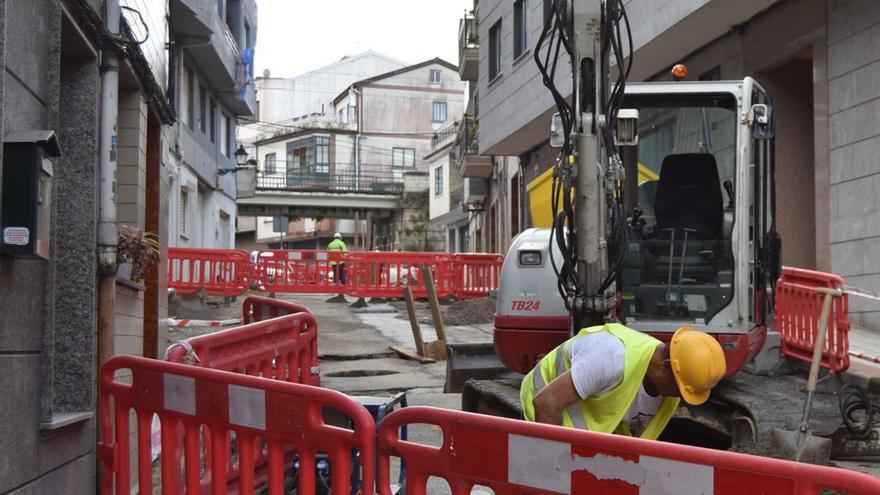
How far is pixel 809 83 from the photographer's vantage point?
14.4m

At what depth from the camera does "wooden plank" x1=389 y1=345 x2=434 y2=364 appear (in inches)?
534

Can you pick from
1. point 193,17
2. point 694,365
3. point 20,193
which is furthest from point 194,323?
point 694,365

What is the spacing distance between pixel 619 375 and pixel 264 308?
448 cm

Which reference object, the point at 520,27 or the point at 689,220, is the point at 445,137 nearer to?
the point at 520,27

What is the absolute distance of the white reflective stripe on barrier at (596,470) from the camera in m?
2.89

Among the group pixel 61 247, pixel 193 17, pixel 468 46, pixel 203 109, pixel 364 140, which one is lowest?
pixel 61 247

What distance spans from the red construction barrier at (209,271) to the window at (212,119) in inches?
295

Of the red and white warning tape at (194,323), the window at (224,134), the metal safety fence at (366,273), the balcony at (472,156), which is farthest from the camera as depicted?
the balcony at (472,156)

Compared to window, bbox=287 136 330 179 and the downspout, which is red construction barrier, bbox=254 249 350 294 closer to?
window, bbox=287 136 330 179

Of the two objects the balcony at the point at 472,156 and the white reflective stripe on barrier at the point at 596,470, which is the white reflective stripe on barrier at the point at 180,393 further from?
the balcony at the point at 472,156

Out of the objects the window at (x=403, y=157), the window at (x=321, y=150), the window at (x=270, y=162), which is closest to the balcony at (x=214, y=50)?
the window at (x=321, y=150)

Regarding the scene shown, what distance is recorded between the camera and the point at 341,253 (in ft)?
76.2

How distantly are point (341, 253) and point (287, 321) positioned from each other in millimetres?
16417

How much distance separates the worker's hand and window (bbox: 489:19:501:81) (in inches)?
825
